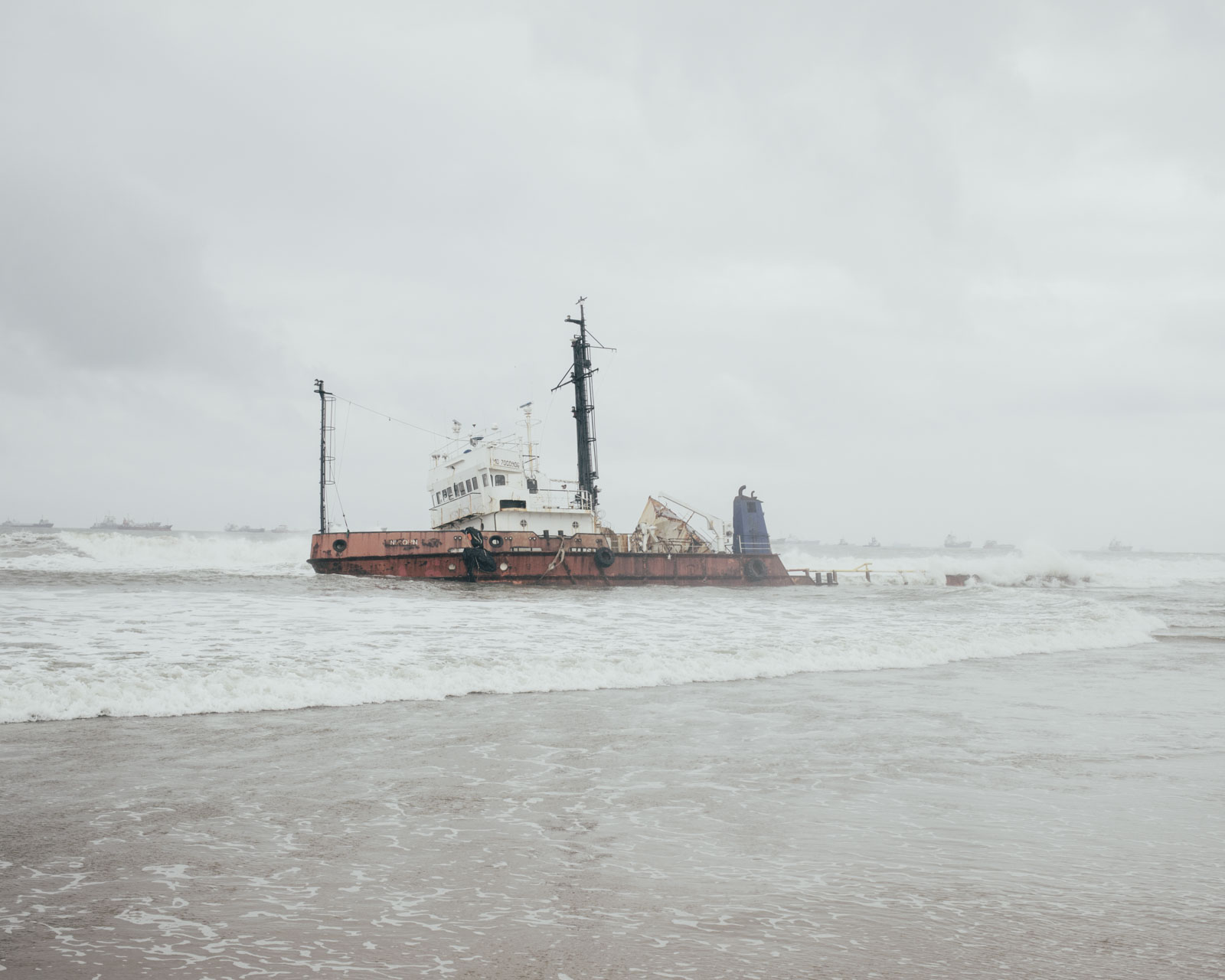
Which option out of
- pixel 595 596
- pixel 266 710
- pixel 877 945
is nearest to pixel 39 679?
pixel 266 710

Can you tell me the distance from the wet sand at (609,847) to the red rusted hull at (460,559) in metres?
20.9

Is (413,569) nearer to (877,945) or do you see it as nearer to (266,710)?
(266,710)

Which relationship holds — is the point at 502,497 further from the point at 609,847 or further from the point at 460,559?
the point at 609,847

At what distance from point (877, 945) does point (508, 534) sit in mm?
27202

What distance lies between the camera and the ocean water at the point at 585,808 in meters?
2.82

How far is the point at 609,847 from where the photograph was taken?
392cm

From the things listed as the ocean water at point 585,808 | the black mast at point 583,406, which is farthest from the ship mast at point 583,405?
the ocean water at point 585,808

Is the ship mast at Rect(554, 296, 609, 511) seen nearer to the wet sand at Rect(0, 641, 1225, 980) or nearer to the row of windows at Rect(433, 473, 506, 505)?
the row of windows at Rect(433, 473, 506, 505)

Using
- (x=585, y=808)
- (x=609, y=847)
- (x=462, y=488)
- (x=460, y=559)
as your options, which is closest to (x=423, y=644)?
(x=585, y=808)

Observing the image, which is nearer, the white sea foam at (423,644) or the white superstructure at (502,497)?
the white sea foam at (423,644)

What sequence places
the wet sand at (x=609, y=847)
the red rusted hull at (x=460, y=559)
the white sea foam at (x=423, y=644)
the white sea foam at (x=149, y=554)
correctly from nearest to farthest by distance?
the wet sand at (x=609, y=847) → the white sea foam at (x=423, y=644) → the red rusted hull at (x=460, y=559) → the white sea foam at (x=149, y=554)

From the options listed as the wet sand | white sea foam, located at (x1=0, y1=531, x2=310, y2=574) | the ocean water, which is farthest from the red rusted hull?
the wet sand

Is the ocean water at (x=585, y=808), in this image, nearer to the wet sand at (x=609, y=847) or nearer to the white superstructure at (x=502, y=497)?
the wet sand at (x=609, y=847)

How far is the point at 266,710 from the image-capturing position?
299 inches
